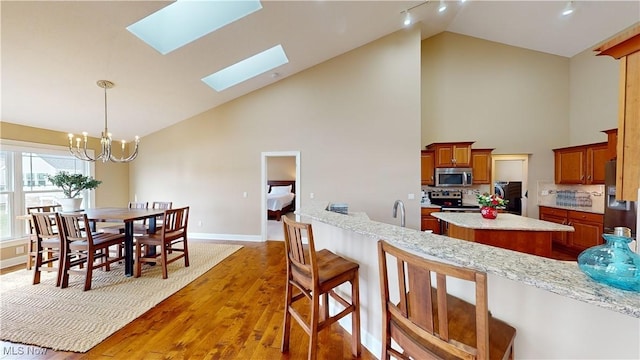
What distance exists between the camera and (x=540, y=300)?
96 centimetres

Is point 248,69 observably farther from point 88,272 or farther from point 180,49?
point 88,272

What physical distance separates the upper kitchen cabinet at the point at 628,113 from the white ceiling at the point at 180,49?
3065 mm

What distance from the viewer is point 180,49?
3.19 metres

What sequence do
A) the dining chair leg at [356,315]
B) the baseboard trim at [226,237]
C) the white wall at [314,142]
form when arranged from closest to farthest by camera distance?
the dining chair leg at [356,315], the white wall at [314,142], the baseboard trim at [226,237]

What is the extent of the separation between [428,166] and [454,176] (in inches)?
21.3

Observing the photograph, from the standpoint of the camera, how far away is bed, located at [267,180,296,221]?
23.3 feet

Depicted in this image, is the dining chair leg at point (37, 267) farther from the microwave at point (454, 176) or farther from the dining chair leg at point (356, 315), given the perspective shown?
the microwave at point (454, 176)

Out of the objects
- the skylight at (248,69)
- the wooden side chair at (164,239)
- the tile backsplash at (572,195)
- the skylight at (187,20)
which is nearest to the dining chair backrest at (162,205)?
the wooden side chair at (164,239)

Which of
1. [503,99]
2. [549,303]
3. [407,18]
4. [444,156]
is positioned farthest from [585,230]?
[549,303]

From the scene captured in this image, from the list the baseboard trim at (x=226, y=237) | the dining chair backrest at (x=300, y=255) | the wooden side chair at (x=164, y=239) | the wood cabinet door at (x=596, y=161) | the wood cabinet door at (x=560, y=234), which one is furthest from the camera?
the baseboard trim at (x=226, y=237)

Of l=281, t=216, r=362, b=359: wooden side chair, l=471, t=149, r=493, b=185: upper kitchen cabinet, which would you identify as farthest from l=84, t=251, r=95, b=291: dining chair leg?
l=471, t=149, r=493, b=185: upper kitchen cabinet

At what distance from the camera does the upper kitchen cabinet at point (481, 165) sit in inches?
195

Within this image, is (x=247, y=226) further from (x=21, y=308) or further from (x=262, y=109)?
(x=21, y=308)

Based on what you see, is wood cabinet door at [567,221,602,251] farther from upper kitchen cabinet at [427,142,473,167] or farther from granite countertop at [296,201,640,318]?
granite countertop at [296,201,640,318]
